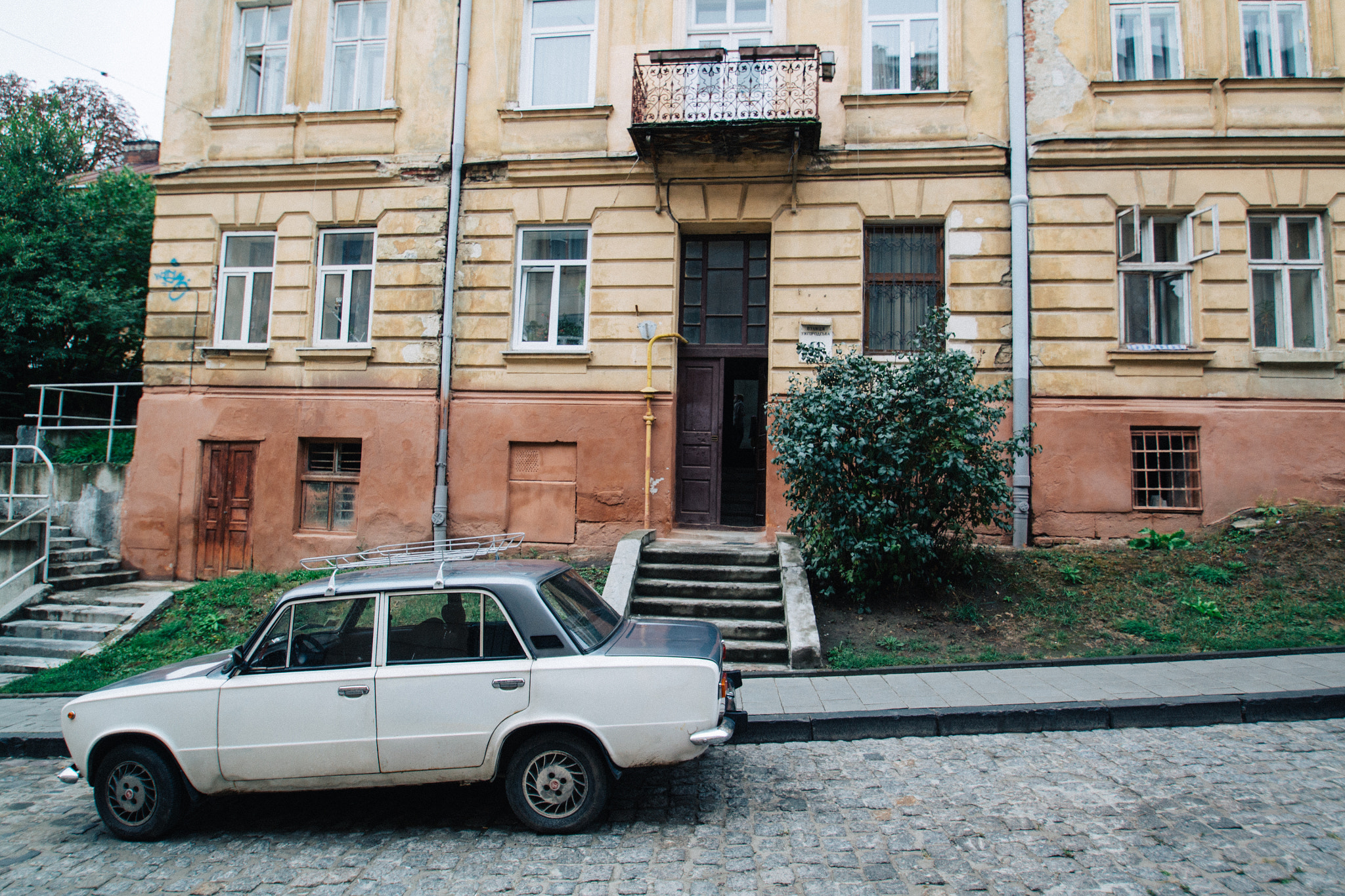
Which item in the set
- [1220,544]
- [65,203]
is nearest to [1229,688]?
[1220,544]

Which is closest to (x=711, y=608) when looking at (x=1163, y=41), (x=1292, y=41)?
(x=1163, y=41)

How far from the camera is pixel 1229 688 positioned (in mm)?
6242

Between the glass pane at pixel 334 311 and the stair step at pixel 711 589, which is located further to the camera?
the glass pane at pixel 334 311

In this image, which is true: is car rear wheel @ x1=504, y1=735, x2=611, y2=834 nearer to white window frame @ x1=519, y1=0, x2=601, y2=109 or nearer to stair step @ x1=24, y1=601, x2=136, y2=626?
stair step @ x1=24, y1=601, x2=136, y2=626

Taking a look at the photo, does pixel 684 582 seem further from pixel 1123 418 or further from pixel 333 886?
pixel 1123 418

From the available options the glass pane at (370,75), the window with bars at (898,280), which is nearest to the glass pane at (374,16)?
the glass pane at (370,75)

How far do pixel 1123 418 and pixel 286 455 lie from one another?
1267 cm

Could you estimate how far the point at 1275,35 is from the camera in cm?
1089

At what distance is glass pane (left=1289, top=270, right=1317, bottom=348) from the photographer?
1063 cm

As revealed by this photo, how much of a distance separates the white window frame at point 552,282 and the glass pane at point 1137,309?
26.3 feet

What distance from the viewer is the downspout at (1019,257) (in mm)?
10469

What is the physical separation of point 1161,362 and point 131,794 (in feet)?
40.5

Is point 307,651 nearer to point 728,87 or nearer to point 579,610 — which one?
point 579,610

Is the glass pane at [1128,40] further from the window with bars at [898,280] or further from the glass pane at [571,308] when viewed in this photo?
the glass pane at [571,308]
